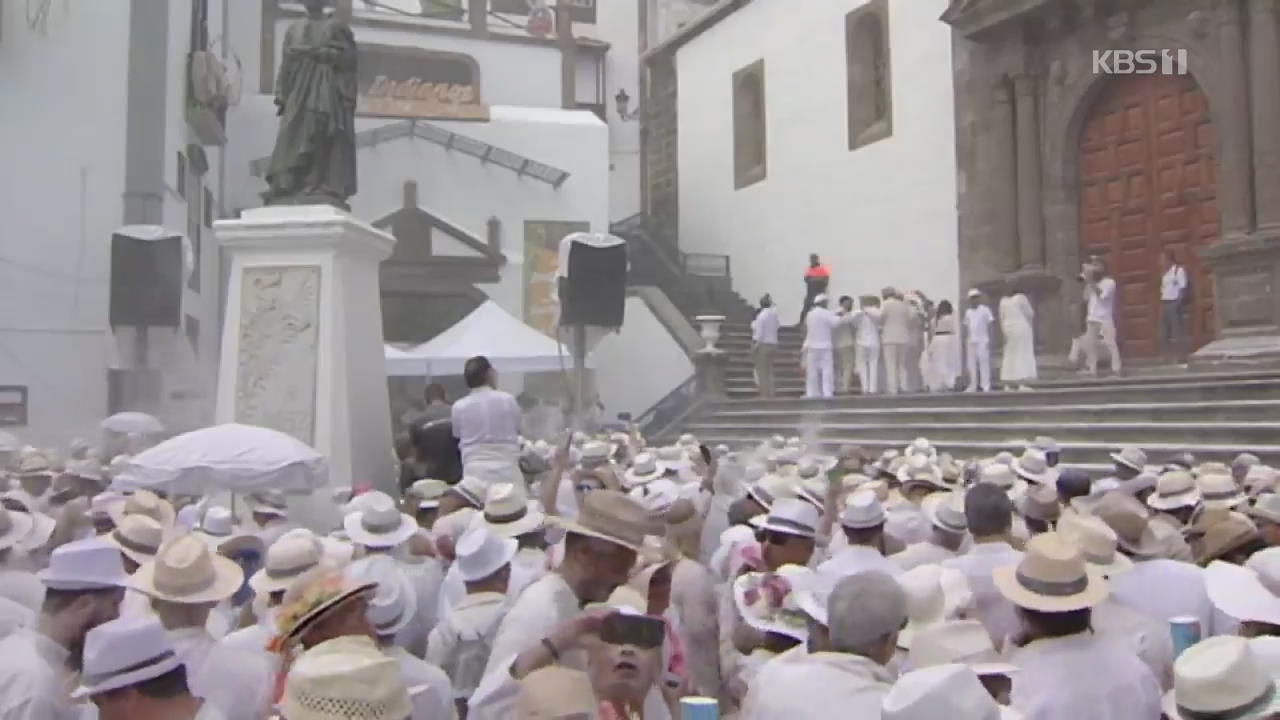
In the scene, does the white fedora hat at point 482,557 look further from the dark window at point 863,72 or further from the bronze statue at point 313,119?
the dark window at point 863,72

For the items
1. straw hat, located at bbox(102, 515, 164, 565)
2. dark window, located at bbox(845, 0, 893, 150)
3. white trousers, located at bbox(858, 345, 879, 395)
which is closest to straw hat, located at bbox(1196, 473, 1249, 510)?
straw hat, located at bbox(102, 515, 164, 565)

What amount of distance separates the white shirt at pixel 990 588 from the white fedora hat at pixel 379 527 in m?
1.99

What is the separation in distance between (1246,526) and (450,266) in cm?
2288

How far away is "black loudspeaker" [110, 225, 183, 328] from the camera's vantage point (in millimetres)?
16047

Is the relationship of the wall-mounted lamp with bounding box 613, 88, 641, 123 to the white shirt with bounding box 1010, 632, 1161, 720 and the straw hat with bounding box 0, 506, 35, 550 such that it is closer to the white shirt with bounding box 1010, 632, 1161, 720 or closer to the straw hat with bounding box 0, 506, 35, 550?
the straw hat with bounding box 0, 506, 35, 550

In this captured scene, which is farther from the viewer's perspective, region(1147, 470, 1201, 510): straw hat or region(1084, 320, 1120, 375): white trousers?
region(1084, 320, 1120, 375): white trousers

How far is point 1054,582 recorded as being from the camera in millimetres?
3531

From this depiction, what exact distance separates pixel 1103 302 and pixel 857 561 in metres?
14.0

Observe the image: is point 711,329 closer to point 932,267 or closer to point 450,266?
point 932,267

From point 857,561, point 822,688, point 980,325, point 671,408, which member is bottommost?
point 822,688

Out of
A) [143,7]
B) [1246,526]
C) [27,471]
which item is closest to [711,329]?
[143,7]

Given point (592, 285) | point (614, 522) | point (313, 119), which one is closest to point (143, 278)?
point (592, 285)

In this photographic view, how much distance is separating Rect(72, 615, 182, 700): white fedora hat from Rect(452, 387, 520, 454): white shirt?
5186mm

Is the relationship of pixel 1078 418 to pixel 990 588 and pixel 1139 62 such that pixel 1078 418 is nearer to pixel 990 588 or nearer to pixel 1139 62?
pixel 1139 62
